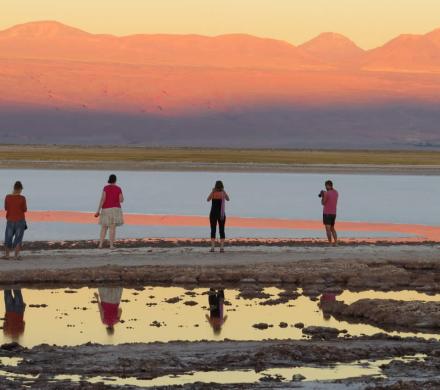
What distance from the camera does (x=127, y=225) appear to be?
3425 centimetres

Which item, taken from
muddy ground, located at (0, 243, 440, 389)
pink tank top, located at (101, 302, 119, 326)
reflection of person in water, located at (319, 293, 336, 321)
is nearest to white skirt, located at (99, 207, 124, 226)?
muddy ground, located at (0, 243, 440, 389)

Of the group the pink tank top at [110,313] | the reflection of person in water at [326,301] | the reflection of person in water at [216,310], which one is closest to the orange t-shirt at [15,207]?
the reflection of person in water at [216,310]

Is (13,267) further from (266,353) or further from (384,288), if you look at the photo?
(266,353)

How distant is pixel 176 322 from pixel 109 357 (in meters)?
→ 3.12

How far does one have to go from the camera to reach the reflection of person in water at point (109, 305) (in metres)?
16.2

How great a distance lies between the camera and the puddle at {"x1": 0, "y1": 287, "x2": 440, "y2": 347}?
15.1 m

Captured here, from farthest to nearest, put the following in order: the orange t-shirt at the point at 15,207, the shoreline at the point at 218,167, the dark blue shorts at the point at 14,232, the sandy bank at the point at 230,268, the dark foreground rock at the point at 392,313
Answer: the shoreline at the point at 218,167 < the orange t-shirt at the point at 15,207 < the dark blue shorts at the point at 14,232 < the sandy bank at the point at 230,268 < the dark foreground rock at the point at 392,313

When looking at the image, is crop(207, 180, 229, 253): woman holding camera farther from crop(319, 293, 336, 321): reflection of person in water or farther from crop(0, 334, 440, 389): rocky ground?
crop(0, 334, 440, 389): rocky ground

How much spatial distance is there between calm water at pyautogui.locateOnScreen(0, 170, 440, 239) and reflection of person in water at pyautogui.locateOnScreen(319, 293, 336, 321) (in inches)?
475

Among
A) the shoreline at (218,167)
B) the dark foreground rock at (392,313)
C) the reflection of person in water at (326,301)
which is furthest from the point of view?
the shoreline at (218,167)

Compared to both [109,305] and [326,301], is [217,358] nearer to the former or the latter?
[109,305]

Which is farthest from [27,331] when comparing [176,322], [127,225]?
[127,225]

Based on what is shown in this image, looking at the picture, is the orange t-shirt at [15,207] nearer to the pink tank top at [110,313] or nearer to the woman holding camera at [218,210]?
the woman holding camera at [218,210]

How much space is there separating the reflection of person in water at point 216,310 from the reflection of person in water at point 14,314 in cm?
249
